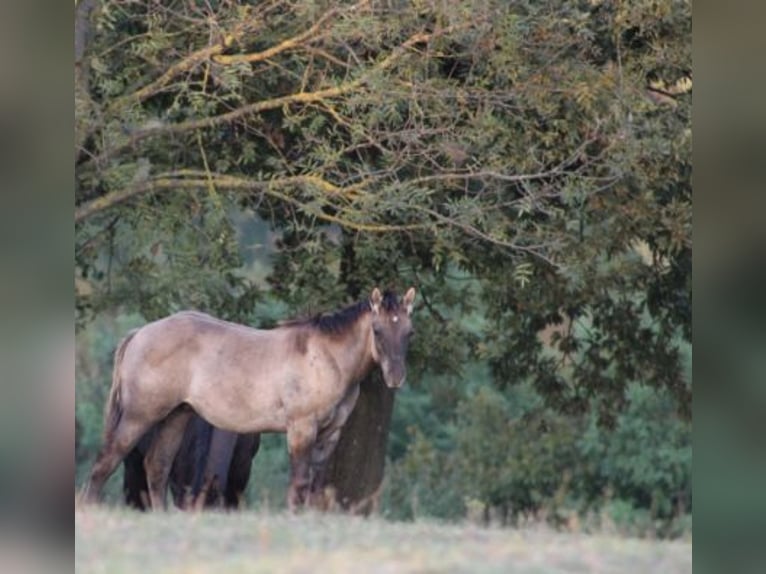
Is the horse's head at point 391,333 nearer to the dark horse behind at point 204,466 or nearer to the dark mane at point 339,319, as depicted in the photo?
the dark mane at point 339,319

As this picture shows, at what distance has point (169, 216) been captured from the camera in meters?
9.67

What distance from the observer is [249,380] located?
9289 millimetres

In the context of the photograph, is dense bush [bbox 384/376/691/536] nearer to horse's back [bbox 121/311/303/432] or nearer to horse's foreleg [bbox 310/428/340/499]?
horse's foreleg [bbox 310/428/340/499]

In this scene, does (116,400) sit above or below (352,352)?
below

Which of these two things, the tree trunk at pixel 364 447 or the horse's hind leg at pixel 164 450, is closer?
the horse's hind leg at pixel 164 450

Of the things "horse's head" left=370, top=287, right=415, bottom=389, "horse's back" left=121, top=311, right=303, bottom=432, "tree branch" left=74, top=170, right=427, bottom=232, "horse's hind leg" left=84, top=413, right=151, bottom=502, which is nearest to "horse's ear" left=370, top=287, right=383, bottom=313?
"horse's head" left=370, top=287, right=415, bottom=389

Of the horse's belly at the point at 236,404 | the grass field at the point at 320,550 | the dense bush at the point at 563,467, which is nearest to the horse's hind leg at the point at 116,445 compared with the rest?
the horse's belly at the point at 236,404

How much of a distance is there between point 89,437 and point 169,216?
272 cm

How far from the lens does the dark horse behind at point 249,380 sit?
9203 millimetres

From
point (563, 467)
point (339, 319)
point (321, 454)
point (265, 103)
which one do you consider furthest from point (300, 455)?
point (563, 467)

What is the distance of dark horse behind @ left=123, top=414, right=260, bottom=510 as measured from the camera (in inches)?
376

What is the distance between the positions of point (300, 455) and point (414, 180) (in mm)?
2013

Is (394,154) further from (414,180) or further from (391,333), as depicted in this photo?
(391,333)
